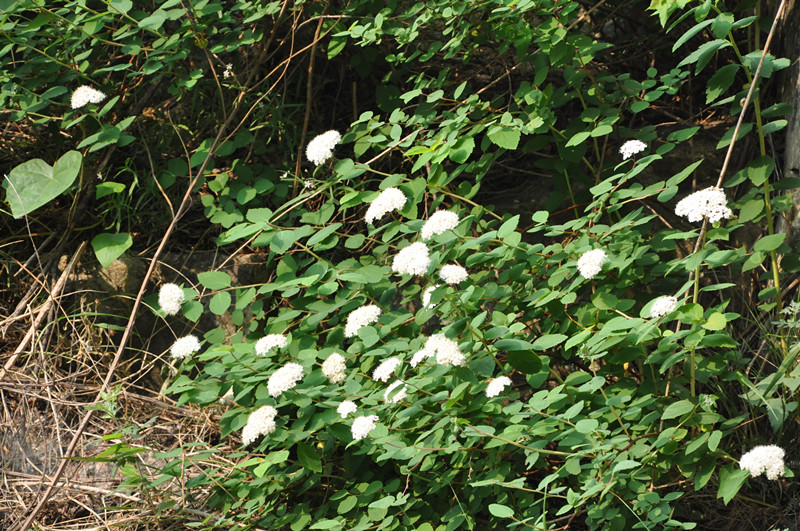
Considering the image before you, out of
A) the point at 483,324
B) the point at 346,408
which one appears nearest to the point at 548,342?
the point at 483,324

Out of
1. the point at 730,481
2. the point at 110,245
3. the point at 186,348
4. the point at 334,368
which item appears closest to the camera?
the point at 730,481

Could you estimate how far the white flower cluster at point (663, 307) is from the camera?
5.28 feet

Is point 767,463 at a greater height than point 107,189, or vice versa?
point 107,189

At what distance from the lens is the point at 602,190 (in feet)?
6.45

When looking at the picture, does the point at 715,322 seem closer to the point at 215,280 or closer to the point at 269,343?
the point at 269,343

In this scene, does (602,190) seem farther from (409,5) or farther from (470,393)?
(409,5)

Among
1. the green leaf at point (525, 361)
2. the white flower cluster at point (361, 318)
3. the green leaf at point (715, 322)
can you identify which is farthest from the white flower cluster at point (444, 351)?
the green leaf at point (715, 322)

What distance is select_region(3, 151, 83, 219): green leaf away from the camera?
245 centimetres

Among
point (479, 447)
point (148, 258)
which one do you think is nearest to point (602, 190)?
point (479, 447)

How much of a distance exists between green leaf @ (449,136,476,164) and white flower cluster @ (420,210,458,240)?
379 millimetres

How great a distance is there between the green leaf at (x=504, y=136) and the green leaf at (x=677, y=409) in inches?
36.8

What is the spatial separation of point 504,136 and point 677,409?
0.99 m

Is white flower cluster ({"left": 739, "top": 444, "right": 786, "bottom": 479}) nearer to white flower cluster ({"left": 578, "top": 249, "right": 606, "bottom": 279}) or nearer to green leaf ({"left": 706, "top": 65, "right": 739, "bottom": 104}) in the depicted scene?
white flower cluster ({"left": 578, "top": 249, "right": 606, "bottom": 279})

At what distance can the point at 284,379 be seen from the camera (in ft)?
6.12
